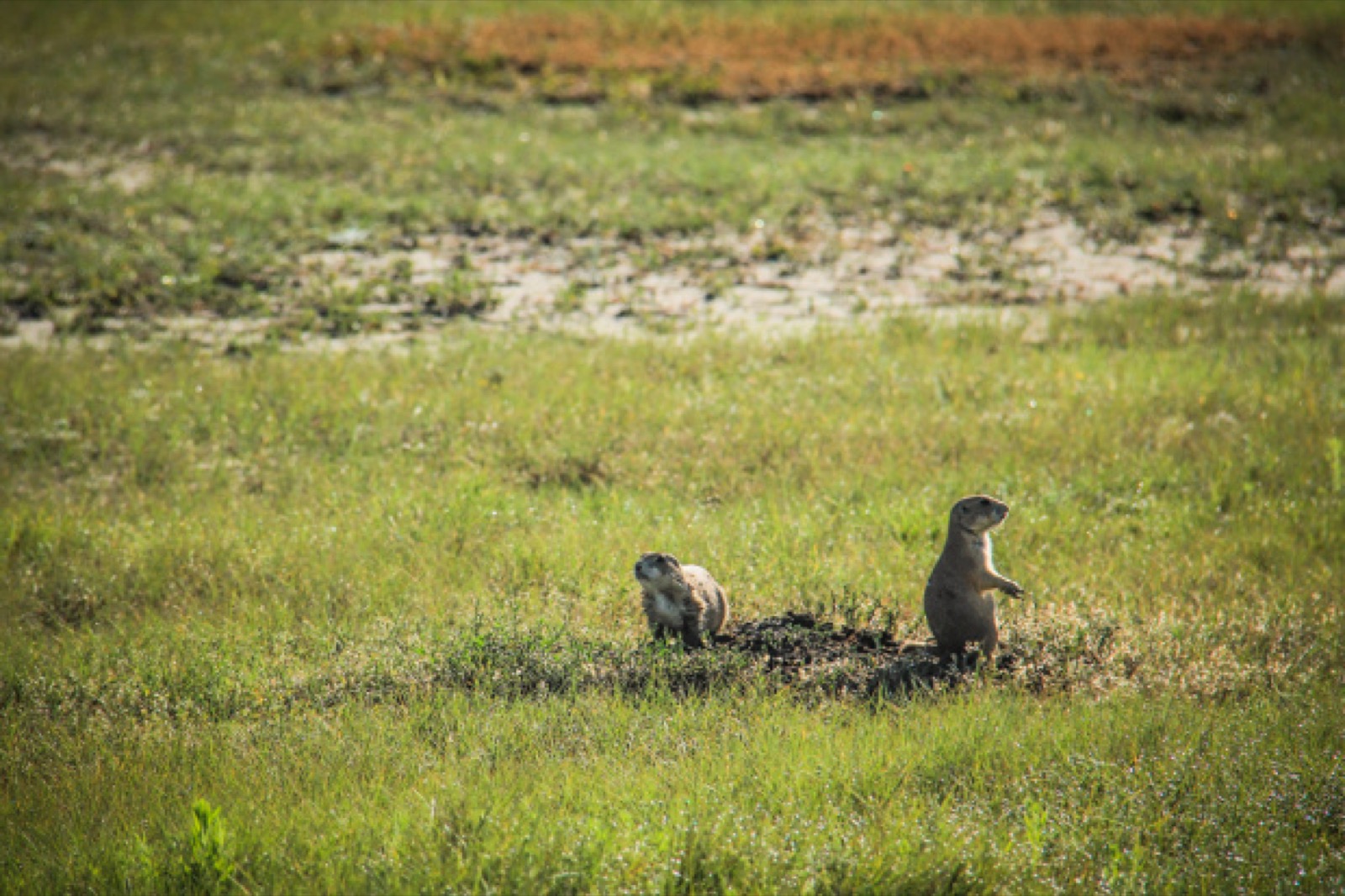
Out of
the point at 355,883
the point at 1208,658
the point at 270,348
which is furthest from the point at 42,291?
the point at 1208,658

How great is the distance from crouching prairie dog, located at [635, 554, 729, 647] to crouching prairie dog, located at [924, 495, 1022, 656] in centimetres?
117

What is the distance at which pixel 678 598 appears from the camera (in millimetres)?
6793

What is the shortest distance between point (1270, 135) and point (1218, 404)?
37.5ft

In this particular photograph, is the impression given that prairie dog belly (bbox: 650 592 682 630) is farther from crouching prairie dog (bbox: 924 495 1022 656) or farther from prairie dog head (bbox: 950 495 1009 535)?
prairie dog head (bbox: 950 495 1009 535)

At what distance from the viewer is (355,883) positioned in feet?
15.5

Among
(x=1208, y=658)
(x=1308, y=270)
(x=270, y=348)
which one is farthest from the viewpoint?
(x=1308, y=270)

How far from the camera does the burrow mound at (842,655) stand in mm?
6555

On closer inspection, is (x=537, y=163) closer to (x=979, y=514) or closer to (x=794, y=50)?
(x=794, y=50)

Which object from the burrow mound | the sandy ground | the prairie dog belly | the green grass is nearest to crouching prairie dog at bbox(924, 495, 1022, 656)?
the burrow mound

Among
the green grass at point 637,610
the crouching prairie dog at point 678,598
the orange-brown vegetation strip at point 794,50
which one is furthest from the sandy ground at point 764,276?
the orange-brown vegetation strip at point 794,50

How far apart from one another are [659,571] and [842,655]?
108cm

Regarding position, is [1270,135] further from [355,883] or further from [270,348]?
[355,883]

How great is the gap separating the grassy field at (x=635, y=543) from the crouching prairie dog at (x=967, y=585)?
0.35 metres

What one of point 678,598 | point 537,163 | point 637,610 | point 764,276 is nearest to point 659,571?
point 678,598
